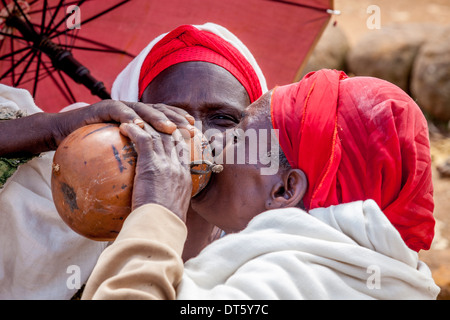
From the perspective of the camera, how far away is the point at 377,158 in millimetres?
1942

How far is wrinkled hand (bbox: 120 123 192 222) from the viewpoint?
188cm

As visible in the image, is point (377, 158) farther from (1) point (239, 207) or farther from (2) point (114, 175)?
(2) point (114, 175)

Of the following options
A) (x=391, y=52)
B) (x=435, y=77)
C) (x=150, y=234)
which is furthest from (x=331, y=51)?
(x=150, y=234)

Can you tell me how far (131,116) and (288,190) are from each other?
2.19 feet

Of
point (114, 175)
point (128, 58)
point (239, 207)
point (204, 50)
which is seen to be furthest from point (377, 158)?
point (128, 58)

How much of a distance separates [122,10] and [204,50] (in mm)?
1198

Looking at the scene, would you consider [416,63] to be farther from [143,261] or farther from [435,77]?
[143,261]

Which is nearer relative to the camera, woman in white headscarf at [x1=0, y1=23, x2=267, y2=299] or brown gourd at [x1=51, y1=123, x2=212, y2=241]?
brown gourd at [x1=51, y1=123, x2=212, y2=241]

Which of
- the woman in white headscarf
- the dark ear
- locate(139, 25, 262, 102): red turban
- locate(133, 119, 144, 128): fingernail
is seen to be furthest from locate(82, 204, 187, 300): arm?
locate(139, 25, 262, 102): red turban

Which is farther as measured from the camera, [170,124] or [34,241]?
[34,241]

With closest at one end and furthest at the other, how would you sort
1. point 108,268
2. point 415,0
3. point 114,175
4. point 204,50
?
point 108,268
point 114,175
point 204,50
point 415,0

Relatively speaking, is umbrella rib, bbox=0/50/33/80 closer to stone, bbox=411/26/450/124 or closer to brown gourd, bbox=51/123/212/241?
brown gourd, bbox=51/123/212/241

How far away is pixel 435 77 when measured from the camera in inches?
316

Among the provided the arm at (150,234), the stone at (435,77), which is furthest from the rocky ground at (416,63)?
the arm at (150,234)
